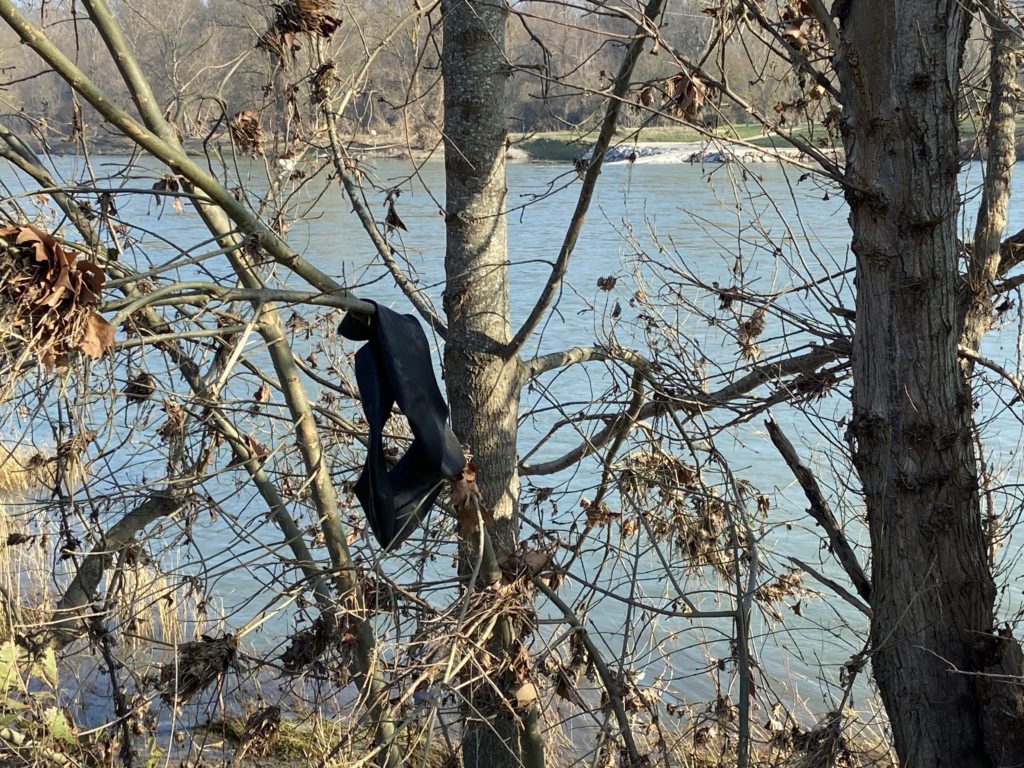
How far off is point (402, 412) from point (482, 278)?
79 cm

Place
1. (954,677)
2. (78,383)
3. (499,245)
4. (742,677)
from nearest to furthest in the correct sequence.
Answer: (78,383) → (742,677) → (954,677) → (499,245)

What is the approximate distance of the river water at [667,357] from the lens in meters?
4.12

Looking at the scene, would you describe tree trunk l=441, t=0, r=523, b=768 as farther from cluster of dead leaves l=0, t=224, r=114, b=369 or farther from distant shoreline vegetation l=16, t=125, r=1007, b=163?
cluster of dead leaves l=0, t=224, r=114, b=369

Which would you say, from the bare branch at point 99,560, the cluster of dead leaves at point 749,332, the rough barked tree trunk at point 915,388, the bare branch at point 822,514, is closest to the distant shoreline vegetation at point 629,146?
the rough barked tree trunk at point 915,388

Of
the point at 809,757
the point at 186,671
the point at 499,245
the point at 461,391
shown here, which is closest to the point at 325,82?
the point at 499,245

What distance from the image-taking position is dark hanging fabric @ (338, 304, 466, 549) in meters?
2.90

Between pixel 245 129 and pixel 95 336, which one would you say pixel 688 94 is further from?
pixel 95 336

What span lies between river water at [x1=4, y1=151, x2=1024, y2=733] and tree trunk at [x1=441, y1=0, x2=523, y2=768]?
15cm

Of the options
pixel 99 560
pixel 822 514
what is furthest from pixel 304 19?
pixel 822 514

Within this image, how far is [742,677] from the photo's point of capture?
9.99ft

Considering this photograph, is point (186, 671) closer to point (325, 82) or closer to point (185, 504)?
point (185, 504)

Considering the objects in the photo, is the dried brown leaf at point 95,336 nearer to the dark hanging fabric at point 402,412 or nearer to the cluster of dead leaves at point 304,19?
the dark hanging fabric at point 402,412

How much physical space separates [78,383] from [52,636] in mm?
1707

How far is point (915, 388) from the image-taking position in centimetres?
319
